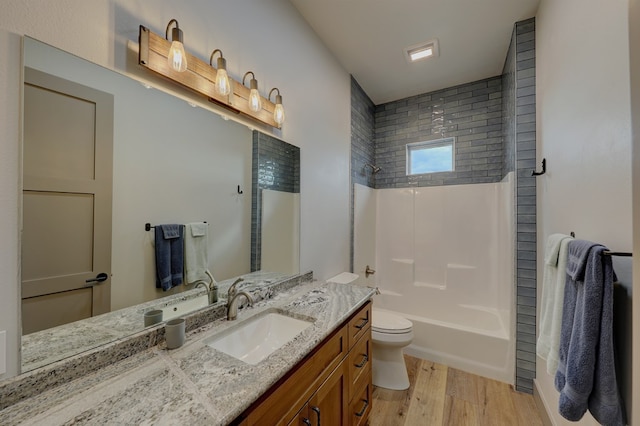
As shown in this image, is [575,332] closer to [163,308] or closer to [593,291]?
[593,291]

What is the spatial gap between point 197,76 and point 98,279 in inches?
38.5

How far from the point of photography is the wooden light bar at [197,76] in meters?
1.06

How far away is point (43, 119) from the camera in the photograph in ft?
2.72

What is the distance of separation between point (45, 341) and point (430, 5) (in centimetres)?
275

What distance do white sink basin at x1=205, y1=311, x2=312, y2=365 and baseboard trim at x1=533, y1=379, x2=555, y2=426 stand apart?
1742mm

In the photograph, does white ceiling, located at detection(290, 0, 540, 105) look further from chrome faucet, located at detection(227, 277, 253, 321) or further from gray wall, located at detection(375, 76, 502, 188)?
chrome faucet, located at detection(227, 277, 253, 321)

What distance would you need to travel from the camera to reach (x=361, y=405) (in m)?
1.60

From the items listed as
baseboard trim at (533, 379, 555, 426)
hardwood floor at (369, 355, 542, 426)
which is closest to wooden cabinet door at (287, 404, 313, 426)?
hardwood floor at (369, 355, 542, 426)

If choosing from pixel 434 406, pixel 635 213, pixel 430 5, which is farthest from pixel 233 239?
pixel 430 5

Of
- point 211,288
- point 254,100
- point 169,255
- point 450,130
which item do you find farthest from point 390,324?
point 450,130

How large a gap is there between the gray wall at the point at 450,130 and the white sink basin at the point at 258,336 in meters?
2.47

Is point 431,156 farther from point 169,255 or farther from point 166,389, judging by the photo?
point 166,389

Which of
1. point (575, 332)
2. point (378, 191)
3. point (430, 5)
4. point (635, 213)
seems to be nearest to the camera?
point (635, 213)

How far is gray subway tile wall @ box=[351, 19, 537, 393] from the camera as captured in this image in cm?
203
